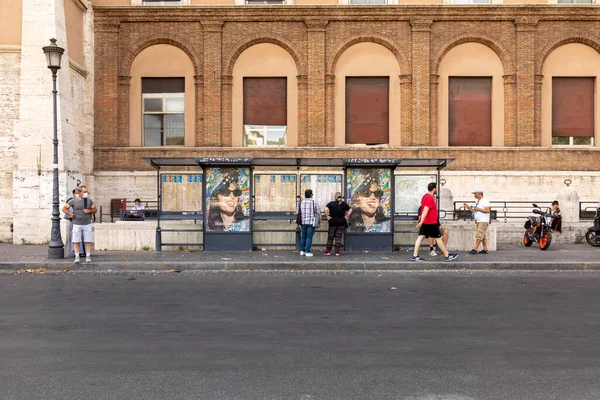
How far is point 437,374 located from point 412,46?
22.9 m

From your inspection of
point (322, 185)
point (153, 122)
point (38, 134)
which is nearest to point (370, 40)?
point (153, 122)

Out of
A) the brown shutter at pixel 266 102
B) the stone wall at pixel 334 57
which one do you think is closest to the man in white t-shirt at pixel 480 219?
the stone wall at pixel 334 57

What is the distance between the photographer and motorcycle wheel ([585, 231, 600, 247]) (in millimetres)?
19578

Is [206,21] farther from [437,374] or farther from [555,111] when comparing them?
[437,374]

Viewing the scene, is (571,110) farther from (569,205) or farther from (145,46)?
(145,46)

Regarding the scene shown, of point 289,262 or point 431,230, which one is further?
point 431,230

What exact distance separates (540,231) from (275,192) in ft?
28.4

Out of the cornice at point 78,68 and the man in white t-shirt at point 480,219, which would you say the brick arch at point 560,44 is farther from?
the cornice at point 78,68

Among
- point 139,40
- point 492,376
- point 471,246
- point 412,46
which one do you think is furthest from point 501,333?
point 139,40

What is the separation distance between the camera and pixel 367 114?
27188 millimetres

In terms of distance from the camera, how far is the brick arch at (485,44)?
1057 inches

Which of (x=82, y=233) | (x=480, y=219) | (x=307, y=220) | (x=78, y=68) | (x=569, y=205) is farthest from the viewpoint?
(x=78, y=68)

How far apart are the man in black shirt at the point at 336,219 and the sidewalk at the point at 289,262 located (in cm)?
43

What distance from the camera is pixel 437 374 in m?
5.94
